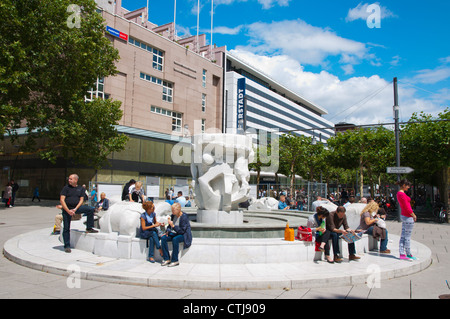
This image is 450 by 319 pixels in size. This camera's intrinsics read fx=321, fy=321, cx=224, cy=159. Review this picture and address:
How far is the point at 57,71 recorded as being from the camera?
22719 mm

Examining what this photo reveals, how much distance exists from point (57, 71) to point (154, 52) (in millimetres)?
20003

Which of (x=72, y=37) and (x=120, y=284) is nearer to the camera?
(x=120, y=284)

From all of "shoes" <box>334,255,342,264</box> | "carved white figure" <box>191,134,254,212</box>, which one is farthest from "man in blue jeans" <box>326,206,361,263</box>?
"carved white figure" <box>191,134,254,212</box>

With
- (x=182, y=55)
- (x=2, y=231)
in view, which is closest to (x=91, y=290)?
(x=2, y=231)

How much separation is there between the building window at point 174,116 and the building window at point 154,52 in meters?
5.23

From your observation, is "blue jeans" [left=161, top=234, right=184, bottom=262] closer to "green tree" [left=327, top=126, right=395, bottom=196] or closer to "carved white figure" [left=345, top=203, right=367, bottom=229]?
"carved white figure" [left=345, top=203, right=367, bottom=229]

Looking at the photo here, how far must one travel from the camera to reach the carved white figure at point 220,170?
997 cm

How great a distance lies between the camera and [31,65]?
21.6 m

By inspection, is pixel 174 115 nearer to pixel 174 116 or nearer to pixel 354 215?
pixel 174 116

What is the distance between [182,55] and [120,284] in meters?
42.1

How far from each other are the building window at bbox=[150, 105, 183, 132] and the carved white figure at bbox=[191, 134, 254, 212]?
3201cm

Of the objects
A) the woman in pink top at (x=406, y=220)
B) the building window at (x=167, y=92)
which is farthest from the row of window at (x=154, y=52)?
the woman in pink top at (x=406, y=220)

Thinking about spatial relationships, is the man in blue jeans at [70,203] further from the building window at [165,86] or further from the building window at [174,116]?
the building window at [165,86]
